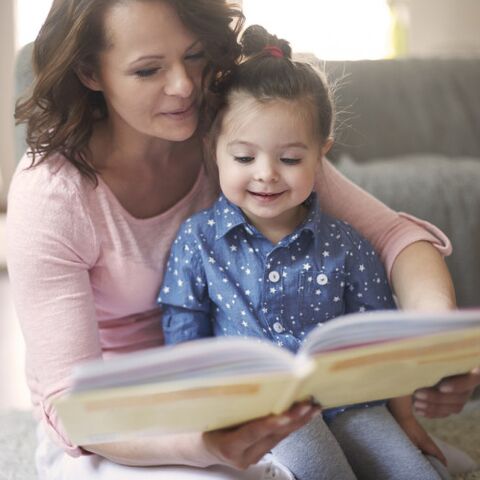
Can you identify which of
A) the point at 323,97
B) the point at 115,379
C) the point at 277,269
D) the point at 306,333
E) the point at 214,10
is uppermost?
the point at 214,10

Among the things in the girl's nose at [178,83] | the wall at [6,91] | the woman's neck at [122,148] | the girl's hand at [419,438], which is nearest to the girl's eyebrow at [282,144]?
the girl's nose at [178,83]

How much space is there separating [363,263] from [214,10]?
1.55ft

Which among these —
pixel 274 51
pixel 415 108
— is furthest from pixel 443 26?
pixel 274 51

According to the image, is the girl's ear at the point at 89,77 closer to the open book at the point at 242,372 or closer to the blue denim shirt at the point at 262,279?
the blue denim shirt at the point at 262,279

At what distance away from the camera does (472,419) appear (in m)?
1.65

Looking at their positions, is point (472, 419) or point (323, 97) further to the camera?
point (472, 419)

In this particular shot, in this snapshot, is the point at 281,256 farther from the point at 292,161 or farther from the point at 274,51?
the point at 274,51

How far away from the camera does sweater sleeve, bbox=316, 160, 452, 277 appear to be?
1352 millimetres

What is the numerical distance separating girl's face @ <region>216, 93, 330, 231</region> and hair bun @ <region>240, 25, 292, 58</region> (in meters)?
0.12

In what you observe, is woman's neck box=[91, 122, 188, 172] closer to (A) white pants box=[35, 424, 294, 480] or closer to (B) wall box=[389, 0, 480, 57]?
(A) white pants box=[35, 424, 294, 480]

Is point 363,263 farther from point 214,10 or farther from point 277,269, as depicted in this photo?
point 214,10

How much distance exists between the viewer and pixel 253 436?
36.6 inches

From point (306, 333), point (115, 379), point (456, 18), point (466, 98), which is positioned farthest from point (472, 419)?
point (456, 18)

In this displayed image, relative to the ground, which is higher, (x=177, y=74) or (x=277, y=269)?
(x=177, y=74)
